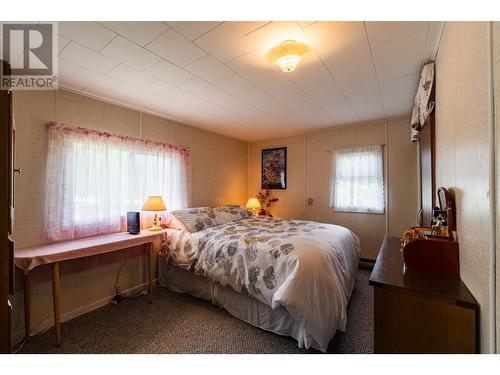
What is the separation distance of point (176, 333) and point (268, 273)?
972mm

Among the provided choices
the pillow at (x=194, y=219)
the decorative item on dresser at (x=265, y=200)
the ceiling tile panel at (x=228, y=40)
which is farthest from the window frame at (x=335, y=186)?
the ceiling tile panel at (x=228, y=40)

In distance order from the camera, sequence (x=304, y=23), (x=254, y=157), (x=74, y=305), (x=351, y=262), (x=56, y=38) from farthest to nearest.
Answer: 1. (x=254, y=157)
2. (x=351, y=262)
3. (x=74, y=305)
4. (x=56, y=38)
5. (x=304, y=23)

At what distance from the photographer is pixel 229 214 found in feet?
11.1

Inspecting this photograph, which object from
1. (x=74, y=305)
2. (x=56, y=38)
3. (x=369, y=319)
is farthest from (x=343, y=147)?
(x=74, y=305)

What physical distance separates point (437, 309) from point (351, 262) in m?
1.50

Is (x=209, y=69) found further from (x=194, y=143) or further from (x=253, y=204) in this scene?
(x=253, y=204)

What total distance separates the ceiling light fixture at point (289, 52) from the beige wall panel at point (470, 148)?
0.83 metres

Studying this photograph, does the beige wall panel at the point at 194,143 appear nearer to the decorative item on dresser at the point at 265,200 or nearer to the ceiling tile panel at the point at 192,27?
the decorative item on dresser at the point at 265,200

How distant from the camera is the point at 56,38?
56.4 inches

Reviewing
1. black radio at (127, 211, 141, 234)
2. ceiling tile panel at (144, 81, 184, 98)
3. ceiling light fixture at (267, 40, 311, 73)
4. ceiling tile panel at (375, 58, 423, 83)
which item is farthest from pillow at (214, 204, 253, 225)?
ceiling tile panel at (375, 58, 423, 83)

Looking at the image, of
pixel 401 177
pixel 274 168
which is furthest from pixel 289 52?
pixel 274 168

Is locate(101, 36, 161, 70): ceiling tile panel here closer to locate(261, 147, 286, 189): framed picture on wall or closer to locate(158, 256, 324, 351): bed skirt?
locate(158, 256, 324, 351): bed skirt

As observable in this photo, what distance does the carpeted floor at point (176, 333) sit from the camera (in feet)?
5.45
